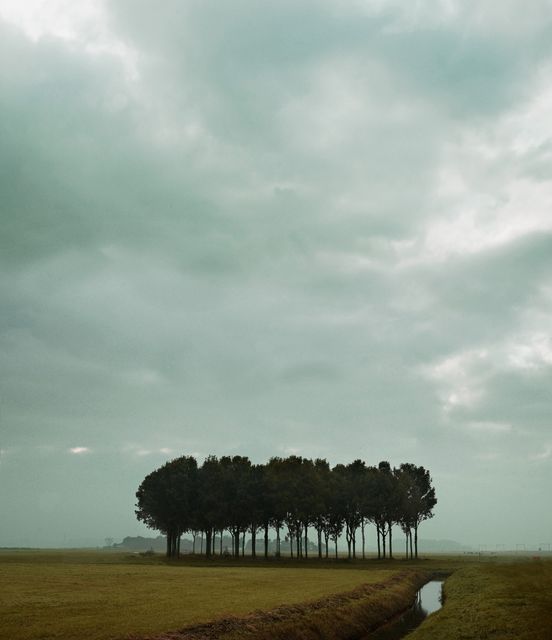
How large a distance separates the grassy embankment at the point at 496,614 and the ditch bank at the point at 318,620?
5.69m

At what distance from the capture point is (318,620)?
147 feet

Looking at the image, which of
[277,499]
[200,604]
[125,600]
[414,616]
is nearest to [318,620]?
[200,604]

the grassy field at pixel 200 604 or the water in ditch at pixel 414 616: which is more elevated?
the grassy field at pixel 200 604

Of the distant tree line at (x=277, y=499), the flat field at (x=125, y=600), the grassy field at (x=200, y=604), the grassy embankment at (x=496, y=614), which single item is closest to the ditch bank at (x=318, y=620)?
the grassy field at (x=200, y=604)

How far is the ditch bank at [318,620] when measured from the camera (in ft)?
120

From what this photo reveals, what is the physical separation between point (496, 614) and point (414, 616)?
662 inches

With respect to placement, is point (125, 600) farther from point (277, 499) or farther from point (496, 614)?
point (277, 499)

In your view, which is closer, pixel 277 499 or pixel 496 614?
pixel 496 614

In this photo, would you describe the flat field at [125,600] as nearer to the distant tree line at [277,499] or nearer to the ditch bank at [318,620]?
the ditch bank at [318,620]

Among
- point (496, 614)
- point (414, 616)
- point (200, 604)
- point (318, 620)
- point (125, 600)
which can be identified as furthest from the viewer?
point (414, 616)

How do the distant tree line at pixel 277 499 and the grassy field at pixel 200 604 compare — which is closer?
the grassy field at pixel 200 604

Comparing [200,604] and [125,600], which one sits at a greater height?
[125,600]

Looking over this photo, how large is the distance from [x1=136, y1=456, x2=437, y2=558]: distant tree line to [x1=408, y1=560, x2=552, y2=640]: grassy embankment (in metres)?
73.7

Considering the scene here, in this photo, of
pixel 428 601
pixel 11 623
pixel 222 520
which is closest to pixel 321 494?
pixel 222 520
